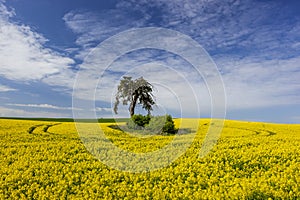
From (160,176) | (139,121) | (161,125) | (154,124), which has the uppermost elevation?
(139,121)

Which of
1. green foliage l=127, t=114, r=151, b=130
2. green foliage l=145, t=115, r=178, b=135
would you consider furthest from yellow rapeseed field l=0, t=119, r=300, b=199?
green foliage l=127, t=114, r=151, b=130

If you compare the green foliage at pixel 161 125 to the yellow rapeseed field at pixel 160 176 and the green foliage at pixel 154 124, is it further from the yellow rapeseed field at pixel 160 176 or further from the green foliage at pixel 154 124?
the yellow rapeseed field at pixel 160 176

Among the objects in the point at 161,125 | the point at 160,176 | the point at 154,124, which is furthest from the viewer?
the point at 154,124

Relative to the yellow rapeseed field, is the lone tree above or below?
above

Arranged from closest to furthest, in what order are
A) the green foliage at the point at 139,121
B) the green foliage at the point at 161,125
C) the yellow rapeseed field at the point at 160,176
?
the yellow rapeseed field at the point at 160,176, the green foliage at the point at 161,125, the green foliage at the point at 139,121

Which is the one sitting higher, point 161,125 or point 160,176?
point 161,125

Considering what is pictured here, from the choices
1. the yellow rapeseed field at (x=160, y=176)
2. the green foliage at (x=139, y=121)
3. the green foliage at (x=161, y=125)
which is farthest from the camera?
the green foliage at (x=139, y=121)

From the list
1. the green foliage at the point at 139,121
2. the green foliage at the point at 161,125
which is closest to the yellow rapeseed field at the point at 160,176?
the green foliage at the point at 161,125

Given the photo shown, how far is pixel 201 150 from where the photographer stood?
725 inches

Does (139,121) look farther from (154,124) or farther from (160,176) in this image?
(160,176)

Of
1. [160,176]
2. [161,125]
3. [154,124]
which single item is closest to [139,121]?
[154,124]

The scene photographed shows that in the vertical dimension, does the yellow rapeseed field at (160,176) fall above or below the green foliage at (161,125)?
below

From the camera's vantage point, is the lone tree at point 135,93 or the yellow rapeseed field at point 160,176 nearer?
the yellow rapeseed field at point 160,176

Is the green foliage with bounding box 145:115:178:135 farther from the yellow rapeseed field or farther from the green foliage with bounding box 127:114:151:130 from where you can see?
the yellow rapeseed field
